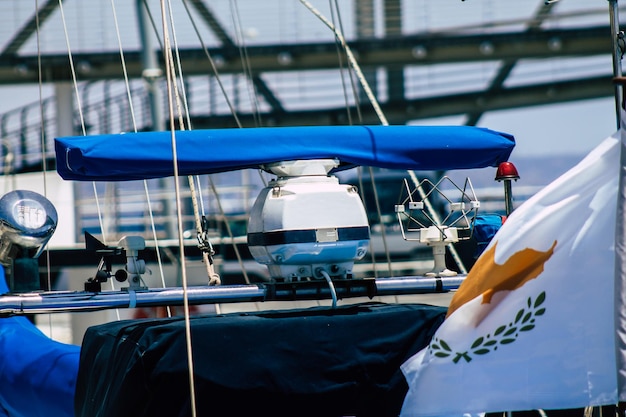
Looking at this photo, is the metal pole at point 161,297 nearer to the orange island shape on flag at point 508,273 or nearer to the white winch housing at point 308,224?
the white winch housing at point 308,224

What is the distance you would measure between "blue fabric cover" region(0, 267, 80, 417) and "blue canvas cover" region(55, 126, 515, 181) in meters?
0.81

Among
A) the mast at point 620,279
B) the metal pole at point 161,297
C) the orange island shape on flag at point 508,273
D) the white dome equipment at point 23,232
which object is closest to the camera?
the mast at point 620,279

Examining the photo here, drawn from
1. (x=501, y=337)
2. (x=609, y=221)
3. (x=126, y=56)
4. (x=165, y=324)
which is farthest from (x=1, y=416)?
(x=126, y=56)

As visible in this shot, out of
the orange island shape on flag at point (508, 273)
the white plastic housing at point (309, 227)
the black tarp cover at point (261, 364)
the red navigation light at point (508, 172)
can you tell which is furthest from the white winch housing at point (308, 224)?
the orange island shape on flag at point (508, 273)

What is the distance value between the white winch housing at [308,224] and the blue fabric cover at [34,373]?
0.93 metres

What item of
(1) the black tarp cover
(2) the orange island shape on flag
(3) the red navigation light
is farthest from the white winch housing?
(2) the orange island shape on flag

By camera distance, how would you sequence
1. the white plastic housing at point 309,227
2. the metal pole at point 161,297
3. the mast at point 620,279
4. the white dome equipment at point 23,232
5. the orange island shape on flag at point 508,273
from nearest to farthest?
the mast at point 620,279
the orange island shape on flag at point 508,273
the metal pole at point 161,297
the white plastic housing at point 309,227
the white dome equipment at point 23,232

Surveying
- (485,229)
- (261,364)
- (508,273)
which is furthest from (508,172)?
(261,364)

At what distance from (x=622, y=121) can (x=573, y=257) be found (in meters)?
0.39

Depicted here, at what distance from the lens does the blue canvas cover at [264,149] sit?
3.27 meters

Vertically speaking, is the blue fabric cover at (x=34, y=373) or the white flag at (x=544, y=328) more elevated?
the white flag at (x=544, y=328)

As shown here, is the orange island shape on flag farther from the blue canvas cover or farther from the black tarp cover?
the blue canvas cover

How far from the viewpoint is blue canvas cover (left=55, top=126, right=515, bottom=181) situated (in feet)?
10.7

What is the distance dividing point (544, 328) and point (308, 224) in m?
0.98
